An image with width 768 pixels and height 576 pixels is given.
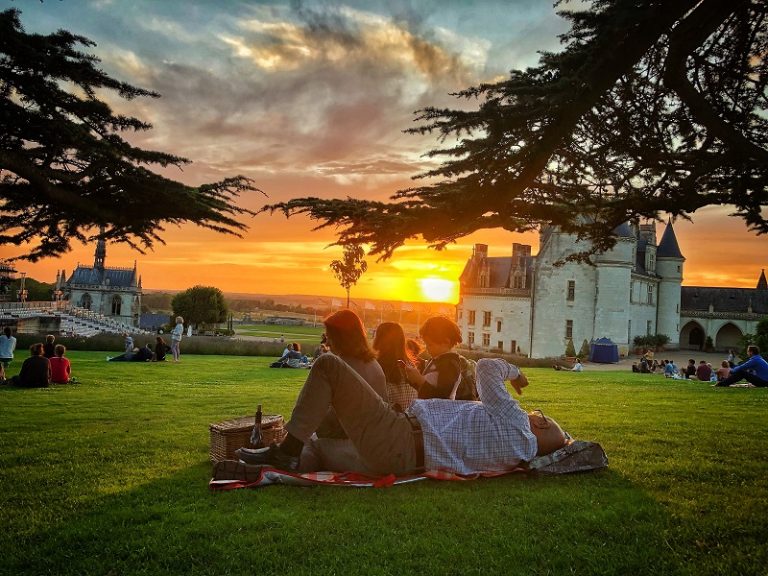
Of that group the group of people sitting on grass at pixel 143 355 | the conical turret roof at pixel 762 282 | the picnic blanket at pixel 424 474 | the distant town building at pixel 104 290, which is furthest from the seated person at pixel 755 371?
the distant town building at pixel 104 290

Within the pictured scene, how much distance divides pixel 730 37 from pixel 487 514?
738 centimetres

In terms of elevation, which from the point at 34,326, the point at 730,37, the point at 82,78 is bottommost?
the point at 34,326

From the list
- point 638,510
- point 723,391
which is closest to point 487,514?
point 638,510

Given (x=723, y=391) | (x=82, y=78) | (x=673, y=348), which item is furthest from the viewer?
(x=673, y=348)

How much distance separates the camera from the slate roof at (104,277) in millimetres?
98250

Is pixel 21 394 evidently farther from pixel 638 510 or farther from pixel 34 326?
pixel 34 326

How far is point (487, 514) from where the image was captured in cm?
420

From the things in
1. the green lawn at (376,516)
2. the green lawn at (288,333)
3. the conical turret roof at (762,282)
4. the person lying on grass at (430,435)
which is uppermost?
the conical turret roof at (762,282)

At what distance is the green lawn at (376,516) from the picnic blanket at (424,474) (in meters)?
0.09

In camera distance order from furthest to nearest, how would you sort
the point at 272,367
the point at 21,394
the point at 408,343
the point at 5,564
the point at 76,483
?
the point at 272,367 → the point at 21,394 → the point at 408,343 → the point at 76,483 → the point at 5,564

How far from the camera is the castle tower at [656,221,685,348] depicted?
52.9m

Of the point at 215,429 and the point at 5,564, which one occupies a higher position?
the point at 215,429

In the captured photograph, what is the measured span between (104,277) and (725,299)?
9322 cm

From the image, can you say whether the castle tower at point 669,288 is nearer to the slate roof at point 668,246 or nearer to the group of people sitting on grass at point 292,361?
the slate roof at point 668,246
